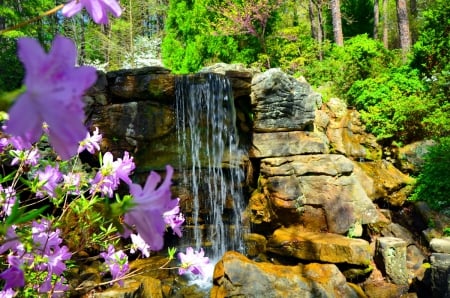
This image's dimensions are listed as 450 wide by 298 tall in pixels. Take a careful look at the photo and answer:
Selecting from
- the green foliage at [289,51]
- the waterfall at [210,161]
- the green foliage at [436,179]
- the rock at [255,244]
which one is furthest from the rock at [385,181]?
the green foliage at [289,51]

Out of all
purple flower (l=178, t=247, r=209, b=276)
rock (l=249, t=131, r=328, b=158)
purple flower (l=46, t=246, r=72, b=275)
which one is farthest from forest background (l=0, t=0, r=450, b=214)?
purple flower (l=46, t=246, r=72, b=275)

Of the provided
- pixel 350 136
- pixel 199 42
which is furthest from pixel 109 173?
pixel 199 42

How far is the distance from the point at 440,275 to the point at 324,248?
155 cm

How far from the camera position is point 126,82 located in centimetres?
712

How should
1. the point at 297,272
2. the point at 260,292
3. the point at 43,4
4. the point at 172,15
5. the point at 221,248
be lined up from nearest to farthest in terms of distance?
the point at 260,292, the point at 297,272, the point at 221,248, the point at 172,15, the point at 43,4

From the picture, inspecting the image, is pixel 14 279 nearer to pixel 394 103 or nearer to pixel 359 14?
pixel 394 103

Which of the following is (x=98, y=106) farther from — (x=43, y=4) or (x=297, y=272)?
(x=43, y=4)

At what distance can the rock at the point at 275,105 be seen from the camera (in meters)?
7.82

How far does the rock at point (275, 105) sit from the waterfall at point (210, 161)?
1.86 ft

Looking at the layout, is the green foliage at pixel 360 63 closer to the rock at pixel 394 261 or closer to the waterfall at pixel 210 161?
the waterfall at pixel 210 161

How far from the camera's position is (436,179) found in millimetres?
7285

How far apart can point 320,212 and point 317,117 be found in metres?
3.03

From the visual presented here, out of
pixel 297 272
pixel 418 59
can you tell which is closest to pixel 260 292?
pixel 297 272

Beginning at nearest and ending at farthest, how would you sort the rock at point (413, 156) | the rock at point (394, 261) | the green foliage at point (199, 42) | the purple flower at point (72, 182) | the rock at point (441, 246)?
the purple flower at point (72, 182) → the rock at point (441, 246) → the rock at point (394, 261) → the rock at point (413, 156) → the green foliage at point (199, 42)
